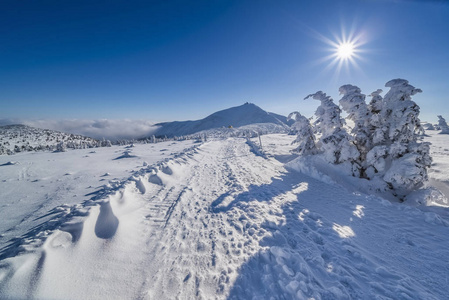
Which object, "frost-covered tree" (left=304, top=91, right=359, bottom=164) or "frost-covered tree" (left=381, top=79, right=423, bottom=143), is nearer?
"frost-covered tree" (left=381, top=79, right=423, bottom=143)

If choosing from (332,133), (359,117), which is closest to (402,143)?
(359,117)

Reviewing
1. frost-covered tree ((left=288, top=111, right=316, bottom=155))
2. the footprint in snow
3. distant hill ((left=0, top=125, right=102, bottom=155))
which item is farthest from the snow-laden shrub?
distant hill ((left=0, top=125, right=102, bottom=155))

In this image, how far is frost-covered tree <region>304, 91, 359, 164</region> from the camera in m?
11.3

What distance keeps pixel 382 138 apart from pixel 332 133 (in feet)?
9.15

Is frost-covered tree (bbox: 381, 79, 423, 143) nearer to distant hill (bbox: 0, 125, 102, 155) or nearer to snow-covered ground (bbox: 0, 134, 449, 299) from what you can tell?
snow-covered ground (bbox: 0, 134, 449, 299)

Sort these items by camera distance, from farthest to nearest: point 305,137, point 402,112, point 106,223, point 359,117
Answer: point 305,137
point 359,117
point 402,112
point 106,223

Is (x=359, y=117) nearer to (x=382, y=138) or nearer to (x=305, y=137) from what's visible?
(x=382, y=138)

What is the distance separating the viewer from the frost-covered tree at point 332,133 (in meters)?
11.3

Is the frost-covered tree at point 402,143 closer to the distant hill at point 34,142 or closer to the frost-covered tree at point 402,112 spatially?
the frost-covered tree at point 402,112

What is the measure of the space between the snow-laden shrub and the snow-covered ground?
2.75 metres

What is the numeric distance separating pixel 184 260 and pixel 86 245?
224 centimetres

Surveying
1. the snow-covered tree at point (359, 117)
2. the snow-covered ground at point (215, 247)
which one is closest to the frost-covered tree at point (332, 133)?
the snow-covered tree at point (359, 117)

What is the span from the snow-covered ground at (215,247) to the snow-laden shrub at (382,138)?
2.75m

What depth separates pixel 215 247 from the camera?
4.14m
